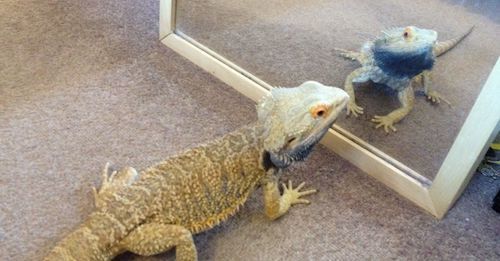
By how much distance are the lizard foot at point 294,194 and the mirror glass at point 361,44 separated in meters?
0.32

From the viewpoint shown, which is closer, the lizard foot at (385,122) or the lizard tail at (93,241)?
the lizard tail at (93,241)

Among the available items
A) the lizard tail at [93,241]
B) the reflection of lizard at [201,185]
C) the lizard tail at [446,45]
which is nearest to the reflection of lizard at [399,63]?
the lizard tail at [446,45]

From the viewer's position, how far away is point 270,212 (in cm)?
157

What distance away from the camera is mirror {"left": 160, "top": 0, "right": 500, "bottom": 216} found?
5.09 feet

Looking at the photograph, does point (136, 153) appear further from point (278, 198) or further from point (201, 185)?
point (278, 198)

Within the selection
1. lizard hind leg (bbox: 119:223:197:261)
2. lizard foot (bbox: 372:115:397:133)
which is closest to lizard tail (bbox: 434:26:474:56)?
lizard foot (bbox: 372:115:397:133)

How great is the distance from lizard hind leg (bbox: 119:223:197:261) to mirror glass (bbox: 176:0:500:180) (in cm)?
78

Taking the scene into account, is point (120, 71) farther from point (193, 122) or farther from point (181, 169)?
point (181, 169)

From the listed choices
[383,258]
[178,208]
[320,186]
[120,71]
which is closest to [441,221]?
[383,258]

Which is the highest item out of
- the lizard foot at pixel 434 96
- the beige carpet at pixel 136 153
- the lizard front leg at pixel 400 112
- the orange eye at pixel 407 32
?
the orange eye at pixel 407 32

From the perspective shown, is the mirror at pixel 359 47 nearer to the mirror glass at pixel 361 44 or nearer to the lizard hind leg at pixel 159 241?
the mirror glass at pixel 361 44

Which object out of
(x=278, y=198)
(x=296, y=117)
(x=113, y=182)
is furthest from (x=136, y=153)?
(x=296, y=117)

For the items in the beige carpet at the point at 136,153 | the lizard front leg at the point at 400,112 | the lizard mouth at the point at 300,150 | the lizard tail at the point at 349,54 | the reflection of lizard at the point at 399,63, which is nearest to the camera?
the lizard mouth at the point at 300,150

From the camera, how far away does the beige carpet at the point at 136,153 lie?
1.54m
